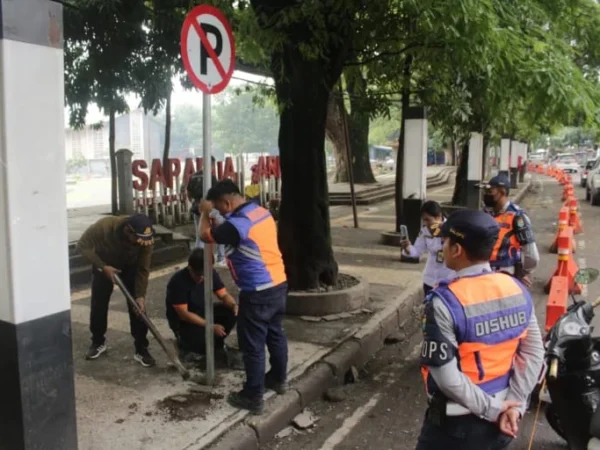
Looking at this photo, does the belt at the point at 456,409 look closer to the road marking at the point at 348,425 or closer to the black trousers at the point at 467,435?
the black trousers at the point at 467,435

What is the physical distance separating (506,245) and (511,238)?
73 millimetres

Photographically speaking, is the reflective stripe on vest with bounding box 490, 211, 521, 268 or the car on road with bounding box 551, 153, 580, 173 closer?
the reflective stripe on vest with bounding box 490, 211, 521, 268

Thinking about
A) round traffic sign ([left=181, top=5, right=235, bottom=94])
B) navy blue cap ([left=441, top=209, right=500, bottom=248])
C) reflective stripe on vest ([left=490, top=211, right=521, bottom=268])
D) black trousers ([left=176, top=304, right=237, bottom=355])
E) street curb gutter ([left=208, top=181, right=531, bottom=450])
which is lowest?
street curb gutter ([left=208, top=181, right=531, bottom=450])

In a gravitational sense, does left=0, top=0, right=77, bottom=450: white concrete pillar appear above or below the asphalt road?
above

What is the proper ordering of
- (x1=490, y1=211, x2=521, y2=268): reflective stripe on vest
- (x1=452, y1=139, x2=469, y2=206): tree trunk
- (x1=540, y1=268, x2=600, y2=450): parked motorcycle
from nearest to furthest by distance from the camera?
(x1=540, y1=268, x2=600, y2=450): parked motorcycle
(x1=490, y1=211, x2=521, y2=268): reflective stripe on vest
(x1=452, y1=139, x2=469, y2=206): tree trunk

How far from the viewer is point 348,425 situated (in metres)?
4.27

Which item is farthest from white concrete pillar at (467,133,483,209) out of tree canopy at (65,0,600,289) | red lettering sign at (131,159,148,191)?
red lettering sign at (131,159,148,191)

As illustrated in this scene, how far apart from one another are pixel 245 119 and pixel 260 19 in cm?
6203

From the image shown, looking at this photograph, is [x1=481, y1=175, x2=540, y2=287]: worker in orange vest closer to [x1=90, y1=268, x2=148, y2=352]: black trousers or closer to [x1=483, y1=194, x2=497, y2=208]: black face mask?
[x1=483, y1=194, x2=497, y2=208]: black face mask

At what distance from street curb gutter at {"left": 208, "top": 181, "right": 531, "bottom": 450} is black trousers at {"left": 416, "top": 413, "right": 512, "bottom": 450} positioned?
1.76 m

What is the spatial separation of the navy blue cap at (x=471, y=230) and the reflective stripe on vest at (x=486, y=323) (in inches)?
5.4

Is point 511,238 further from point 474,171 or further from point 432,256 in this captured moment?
point 474,171

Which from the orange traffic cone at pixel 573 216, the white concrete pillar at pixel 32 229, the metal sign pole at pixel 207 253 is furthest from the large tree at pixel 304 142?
the orange traffic cone at pixel 573 216

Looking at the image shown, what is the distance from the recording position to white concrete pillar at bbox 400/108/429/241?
10.0 meters
